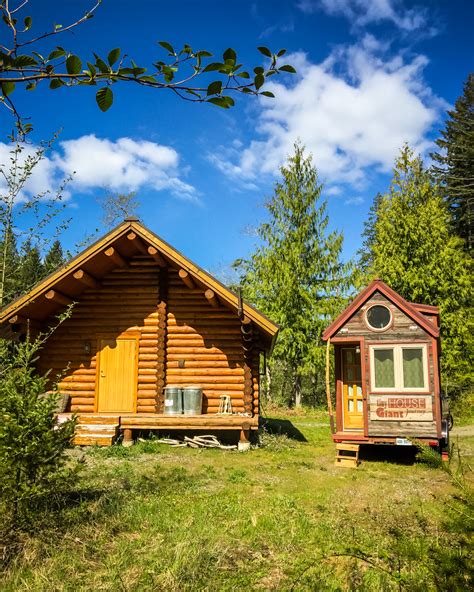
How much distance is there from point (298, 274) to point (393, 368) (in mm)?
13410

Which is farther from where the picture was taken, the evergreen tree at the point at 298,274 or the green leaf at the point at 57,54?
the evergreen tree at the point at 298,274

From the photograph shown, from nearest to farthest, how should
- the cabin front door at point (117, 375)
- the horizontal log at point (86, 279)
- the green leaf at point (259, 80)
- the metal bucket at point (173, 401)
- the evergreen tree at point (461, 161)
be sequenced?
the green leaf at point (259, 80)
the horizontal log at point (86, 279)
the metal bucket at point (173, 401)
the cabin front door at point (117, 375)
the evergreen tree at point (461, 161)

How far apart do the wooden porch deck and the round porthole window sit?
4040 mm

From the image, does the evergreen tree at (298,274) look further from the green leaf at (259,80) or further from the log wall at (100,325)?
the green leaf at (259,80)

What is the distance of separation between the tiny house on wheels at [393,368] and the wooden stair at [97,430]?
19.5ft

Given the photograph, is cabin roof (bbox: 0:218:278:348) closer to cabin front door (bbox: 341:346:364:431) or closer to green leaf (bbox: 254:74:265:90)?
cabin front door (bbox: 341:346:364:431)

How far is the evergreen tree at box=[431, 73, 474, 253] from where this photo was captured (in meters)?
29.6

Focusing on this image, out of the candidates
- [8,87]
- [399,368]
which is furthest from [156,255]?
[8,87]

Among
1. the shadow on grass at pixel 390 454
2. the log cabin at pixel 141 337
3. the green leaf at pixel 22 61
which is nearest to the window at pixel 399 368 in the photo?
the shadow on grass at pixel 390 454

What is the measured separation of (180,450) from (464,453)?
7.62m

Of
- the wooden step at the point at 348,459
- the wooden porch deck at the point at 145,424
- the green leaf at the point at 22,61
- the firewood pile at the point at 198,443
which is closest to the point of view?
the green leaf at the point at 22,61

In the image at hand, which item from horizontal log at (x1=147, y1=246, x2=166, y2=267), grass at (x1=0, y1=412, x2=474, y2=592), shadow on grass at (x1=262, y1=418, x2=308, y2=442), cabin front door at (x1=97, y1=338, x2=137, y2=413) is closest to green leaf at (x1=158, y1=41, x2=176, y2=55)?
grass at (x1=0, y1=412, x2=474, y2=592)

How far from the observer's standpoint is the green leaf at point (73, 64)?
5.39 ft

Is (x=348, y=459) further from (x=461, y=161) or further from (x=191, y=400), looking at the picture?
(x=461, y=161)
